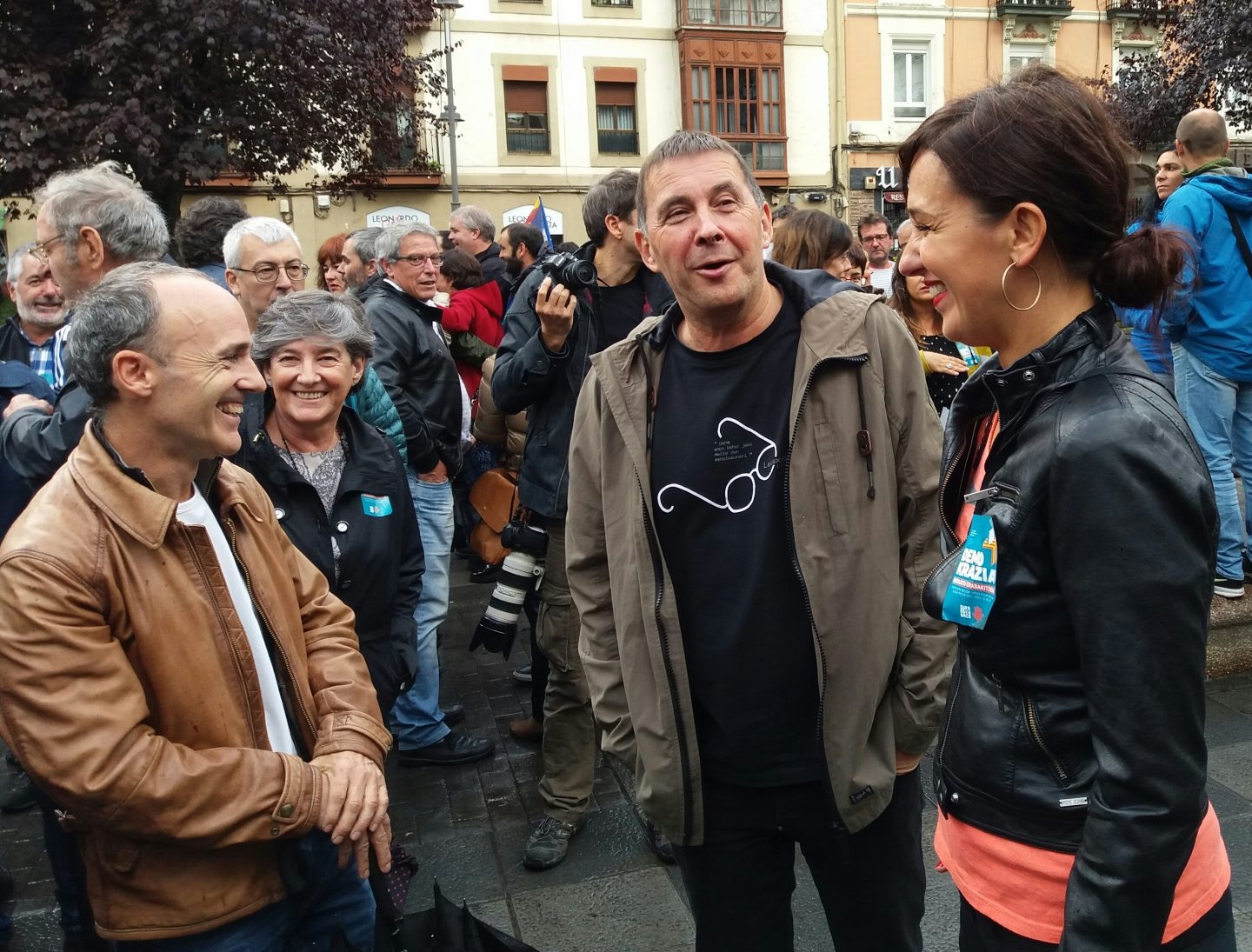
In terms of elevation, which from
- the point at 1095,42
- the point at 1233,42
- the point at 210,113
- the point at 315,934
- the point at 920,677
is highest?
the point at 1095,42

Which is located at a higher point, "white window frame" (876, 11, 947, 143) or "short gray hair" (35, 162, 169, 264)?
"white window frame" (876, 11, 947, 143)

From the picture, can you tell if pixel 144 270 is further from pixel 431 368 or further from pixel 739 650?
pixel 431 368

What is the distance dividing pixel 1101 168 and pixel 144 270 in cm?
183

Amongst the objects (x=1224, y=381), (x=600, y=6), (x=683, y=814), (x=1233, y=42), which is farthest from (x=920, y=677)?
(x=600, y=6)

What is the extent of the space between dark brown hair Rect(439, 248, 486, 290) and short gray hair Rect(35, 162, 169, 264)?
3495 mm

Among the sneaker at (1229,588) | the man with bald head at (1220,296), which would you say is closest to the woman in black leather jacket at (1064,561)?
the sneaker at (1229,588)

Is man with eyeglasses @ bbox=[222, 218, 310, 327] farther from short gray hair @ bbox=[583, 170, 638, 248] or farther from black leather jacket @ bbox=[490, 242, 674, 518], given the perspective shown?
short gray hair @ bbox=[583, 170, 638, 248]

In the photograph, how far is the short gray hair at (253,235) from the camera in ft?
13.0

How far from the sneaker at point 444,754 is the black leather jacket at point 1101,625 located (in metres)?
3.18

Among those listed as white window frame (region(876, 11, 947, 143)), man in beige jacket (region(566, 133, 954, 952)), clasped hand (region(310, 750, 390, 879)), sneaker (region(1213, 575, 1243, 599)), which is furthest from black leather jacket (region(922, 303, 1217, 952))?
white window frame (region(876, 11, 947, 143))

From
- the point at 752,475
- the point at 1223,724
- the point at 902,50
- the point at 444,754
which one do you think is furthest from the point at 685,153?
the point at 902,50

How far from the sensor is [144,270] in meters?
2.17

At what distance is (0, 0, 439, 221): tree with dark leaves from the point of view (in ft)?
34.3

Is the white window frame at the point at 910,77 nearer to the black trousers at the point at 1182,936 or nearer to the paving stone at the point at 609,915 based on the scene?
the paving stone at the point at 609,915
